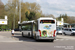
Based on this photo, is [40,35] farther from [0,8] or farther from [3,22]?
[0,8]

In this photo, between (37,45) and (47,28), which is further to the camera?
(47,28)

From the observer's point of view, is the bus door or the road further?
the bus door

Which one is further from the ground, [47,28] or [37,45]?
[47,28]

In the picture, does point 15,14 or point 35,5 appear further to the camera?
point 35,5

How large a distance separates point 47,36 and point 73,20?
354 feet

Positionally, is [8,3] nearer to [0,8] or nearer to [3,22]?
[0,8]

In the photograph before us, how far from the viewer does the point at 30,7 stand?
96.9m

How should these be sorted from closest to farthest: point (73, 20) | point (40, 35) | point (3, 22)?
point (40, 35) < point (3, 22) < point (73, 20)

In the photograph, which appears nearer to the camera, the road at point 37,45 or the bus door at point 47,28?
the road at point 37,45

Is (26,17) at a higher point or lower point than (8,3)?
lower

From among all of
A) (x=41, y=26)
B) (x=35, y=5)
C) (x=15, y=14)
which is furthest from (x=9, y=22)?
(x=41, y=26)

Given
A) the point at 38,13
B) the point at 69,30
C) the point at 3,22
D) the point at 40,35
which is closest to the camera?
the point at 40,35

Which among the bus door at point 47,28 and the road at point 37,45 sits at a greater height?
the bus door at point 47,28

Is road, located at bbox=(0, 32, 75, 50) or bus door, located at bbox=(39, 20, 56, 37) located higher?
bus door, located at bbox=(39, 20, 56, 37)
